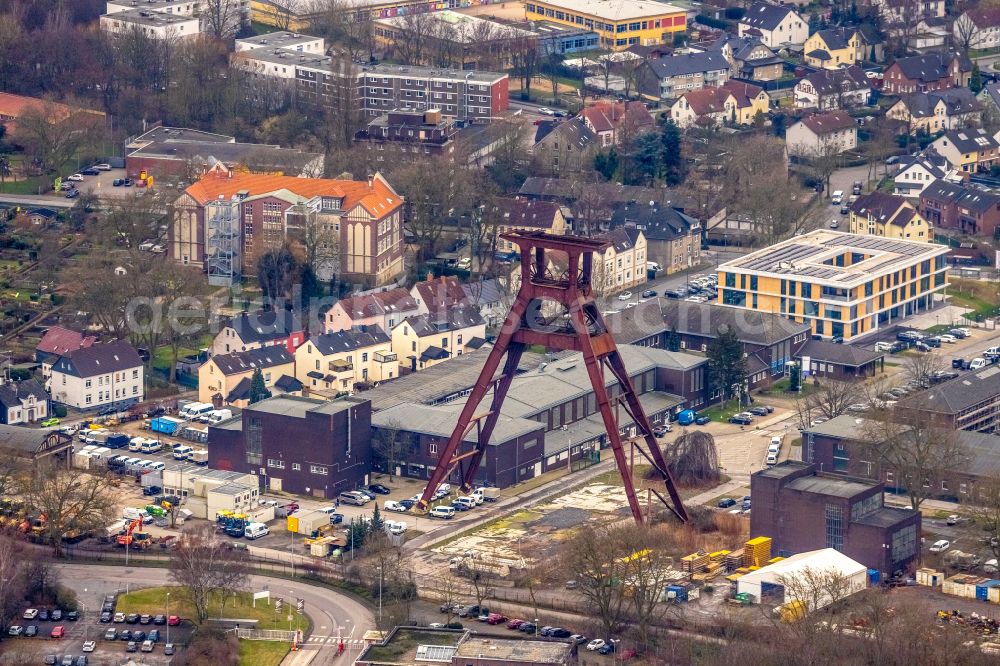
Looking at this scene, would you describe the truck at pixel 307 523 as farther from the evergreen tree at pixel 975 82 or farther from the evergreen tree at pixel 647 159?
the evergreen tree at pixel 975 82

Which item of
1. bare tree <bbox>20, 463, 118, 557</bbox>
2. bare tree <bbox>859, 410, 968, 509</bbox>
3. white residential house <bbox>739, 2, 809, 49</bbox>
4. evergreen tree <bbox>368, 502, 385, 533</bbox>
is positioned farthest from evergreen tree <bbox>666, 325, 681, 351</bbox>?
white residential house <bbox>739, 2, 809, 49</bbox>

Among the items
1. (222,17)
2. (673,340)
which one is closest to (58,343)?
(673,340)

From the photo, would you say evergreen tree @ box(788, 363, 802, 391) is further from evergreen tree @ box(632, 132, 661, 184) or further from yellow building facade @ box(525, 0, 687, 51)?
yellow building facade @ box(525, 0, 687, 51)

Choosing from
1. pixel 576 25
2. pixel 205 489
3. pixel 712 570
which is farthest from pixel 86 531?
pixel 576 25

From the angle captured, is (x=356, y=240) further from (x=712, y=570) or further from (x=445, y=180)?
(x=712, y=570)

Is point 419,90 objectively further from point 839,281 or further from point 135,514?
point 135,514

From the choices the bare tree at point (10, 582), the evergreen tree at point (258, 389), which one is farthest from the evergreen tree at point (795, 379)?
the bare tree at point (10, 582)
